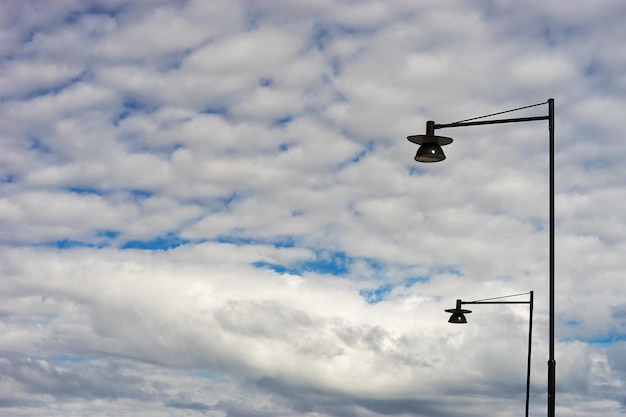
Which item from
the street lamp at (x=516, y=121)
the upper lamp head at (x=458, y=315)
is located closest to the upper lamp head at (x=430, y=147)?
the street lamp at (x=516, y=121)

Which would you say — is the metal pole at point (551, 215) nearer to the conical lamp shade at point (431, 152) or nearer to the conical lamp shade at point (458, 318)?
the conical lamp shade at point (431, 152)

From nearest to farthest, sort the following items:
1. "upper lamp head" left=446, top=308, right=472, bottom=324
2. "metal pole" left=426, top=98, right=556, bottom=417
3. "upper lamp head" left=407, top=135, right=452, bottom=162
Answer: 1. "metal pole" left=426, top=98, right=556, bottom=417
2. "upper lamp head" left=407, top=135, right=452, bottom=162
3. "upper lamp head" left=446, top=308, right=472, bottom=324

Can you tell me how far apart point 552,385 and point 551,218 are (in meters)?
3.16

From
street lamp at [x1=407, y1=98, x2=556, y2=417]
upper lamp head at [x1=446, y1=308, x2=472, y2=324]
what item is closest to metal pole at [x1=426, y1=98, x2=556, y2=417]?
street lamp at [x1=407, y1=98, x2=556, y2=417]

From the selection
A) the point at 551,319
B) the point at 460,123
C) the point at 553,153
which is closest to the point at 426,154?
the point at 460,123

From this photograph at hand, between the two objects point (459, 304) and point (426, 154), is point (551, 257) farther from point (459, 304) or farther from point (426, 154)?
point (459, 304)

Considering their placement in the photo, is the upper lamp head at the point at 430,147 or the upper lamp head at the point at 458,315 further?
the upper lamp head at the point at 458,315

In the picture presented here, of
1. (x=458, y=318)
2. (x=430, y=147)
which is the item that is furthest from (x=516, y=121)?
(x=458, y=318)

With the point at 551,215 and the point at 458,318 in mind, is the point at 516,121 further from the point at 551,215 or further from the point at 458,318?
the point at 458,318

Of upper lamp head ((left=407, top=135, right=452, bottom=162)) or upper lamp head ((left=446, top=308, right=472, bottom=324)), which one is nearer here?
upper lamp head ((left=407, top=135, right=452, bottom=162))

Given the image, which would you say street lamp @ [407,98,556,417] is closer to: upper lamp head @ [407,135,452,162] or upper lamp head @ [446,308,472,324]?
upper lamp head @ [407,135,452,162]

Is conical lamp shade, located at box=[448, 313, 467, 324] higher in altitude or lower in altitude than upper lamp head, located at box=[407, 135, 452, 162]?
higher

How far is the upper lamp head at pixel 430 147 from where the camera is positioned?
62.7 ft

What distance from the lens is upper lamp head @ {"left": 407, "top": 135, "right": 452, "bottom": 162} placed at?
19.1 metres
